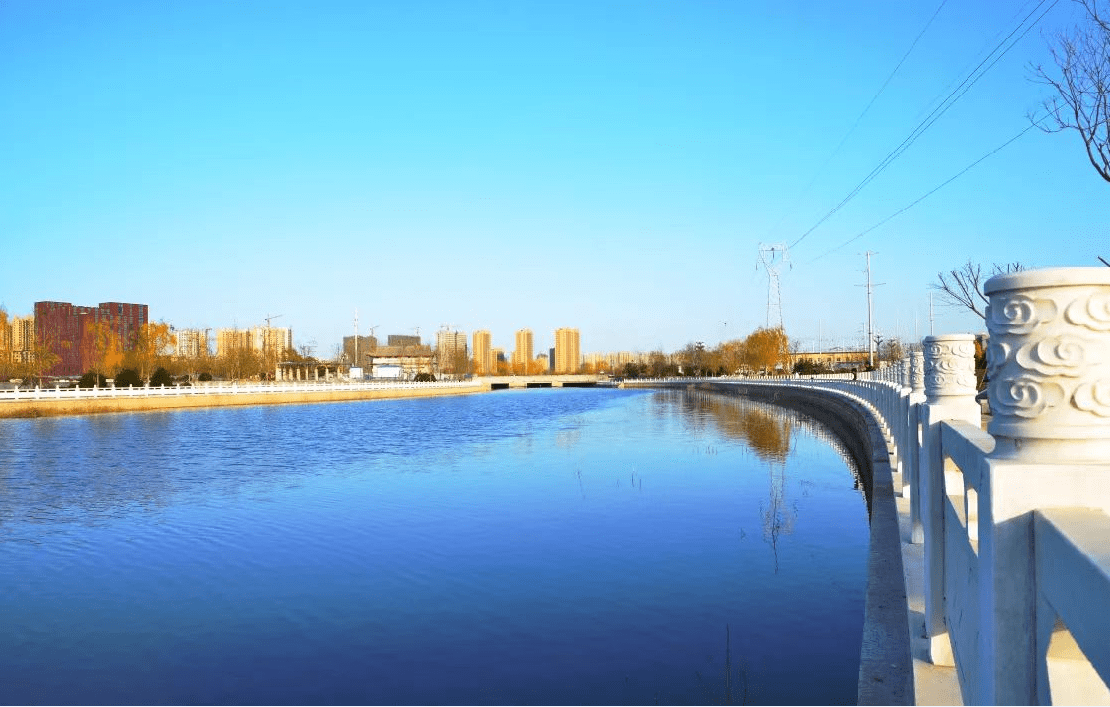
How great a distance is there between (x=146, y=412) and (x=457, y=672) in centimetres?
5445

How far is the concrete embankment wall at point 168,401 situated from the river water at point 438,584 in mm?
32125

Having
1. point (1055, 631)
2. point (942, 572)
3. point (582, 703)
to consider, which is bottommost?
point (582, 703)

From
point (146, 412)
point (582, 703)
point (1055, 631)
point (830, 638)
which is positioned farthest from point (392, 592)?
point (146, 412)

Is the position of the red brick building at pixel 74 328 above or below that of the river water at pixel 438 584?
above

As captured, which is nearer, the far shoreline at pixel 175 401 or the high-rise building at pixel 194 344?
the far shoreline at pixel 175 401

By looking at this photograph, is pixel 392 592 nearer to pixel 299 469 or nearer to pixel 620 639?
pixel 620 639

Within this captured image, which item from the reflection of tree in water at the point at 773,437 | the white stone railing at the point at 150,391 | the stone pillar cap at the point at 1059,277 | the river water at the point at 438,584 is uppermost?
the stone pillar cap at the point at 1059,277

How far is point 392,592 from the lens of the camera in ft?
32.8

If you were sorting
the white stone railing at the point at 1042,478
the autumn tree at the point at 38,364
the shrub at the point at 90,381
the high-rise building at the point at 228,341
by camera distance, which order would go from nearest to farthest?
the white stone railing at the point at 1042,478, the shrub at the point at 90,381, the autumn tree at the point at 38,364, the high-rise building at the point at 228,341

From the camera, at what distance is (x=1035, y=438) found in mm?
2562

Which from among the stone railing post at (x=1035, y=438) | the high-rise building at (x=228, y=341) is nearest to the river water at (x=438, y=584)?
the stone railing post at (x=1035, y=438)

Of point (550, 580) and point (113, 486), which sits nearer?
point (550, 580)

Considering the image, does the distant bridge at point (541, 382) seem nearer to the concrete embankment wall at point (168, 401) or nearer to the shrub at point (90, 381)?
the concrete embankment wall at point (168, 401)

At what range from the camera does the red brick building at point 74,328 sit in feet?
283
